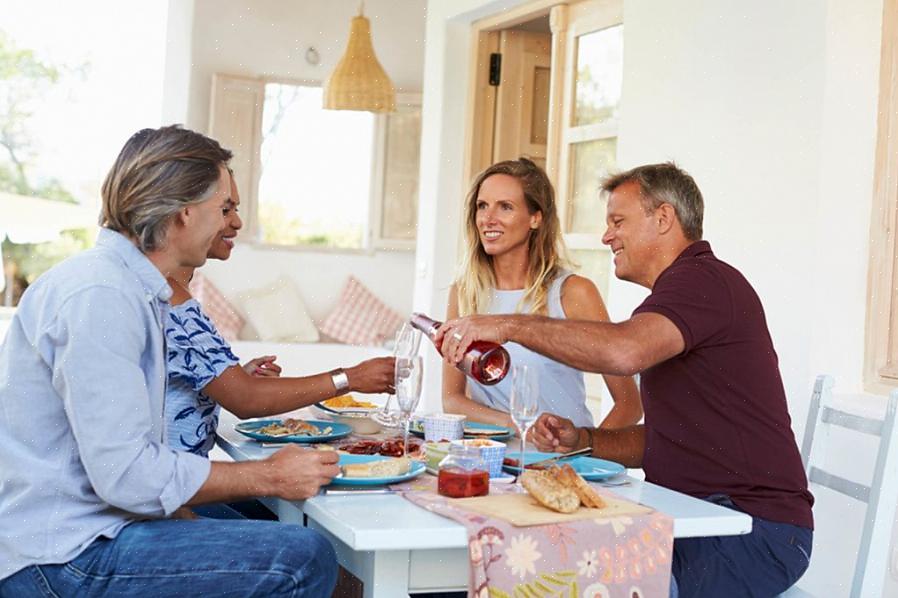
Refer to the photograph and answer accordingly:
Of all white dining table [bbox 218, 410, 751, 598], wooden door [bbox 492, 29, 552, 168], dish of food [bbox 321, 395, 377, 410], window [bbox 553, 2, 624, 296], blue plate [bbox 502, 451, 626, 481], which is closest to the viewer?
white dining table [bbox 218, 410, 751, 598]

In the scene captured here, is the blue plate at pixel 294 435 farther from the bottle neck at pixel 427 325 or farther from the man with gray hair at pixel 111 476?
the man with gray hair at pixel 111 476

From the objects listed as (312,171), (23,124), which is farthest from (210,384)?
(23,124)

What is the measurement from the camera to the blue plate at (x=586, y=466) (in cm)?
191

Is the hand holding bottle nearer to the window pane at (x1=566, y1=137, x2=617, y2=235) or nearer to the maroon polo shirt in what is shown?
the maroon polo shirt

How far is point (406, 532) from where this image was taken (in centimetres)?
151

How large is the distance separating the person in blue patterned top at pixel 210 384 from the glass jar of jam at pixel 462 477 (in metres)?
0.62

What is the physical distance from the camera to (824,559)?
297 cm

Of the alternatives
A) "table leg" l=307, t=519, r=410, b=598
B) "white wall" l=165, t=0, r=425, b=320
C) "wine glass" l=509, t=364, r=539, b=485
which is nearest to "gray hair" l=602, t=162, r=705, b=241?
"wine glass" l=509, t=364, r=539, b=485

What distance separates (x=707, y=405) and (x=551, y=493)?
589 millimetres

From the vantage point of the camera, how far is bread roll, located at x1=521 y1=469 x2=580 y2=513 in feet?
5.37

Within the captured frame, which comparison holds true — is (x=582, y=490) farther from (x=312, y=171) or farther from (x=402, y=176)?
(x=312, y=171)

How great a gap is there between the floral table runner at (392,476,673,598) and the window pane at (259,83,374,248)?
6922 mm

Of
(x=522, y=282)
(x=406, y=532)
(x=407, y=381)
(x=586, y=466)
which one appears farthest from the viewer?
Result: (x=522, y=282)

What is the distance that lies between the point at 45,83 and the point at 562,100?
557 cm
